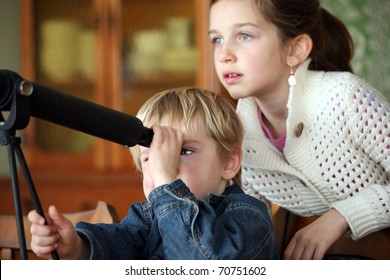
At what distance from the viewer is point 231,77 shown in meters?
1.10

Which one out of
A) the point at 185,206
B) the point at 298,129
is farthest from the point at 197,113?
the point at 298,129

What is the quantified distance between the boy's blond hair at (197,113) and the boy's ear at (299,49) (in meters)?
0.36

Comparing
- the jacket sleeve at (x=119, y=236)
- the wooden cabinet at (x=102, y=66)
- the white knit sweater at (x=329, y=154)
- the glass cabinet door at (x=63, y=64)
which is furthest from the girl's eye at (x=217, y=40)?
the glass cabinet door at (x=63, y=64)

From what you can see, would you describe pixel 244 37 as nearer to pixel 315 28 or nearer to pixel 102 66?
pixel 315 28

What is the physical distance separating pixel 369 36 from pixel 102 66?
3.23ft

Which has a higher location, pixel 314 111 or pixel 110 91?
pixel 314 111

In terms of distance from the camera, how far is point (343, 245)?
108 cm

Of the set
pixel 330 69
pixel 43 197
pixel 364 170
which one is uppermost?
pixel 330 69

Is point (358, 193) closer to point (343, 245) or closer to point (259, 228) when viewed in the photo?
point (343, 245)

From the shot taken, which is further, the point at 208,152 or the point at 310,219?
the point at 310,219

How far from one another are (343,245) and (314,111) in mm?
227

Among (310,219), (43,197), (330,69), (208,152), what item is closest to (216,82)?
(43,197)

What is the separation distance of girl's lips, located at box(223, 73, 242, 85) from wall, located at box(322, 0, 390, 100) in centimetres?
96
